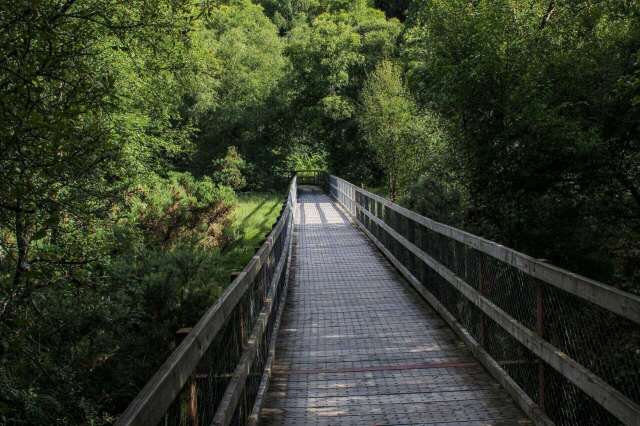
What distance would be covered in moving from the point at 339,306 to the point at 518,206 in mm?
6645

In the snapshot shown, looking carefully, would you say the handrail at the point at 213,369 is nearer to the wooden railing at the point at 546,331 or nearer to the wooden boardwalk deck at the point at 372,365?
the wooden boardwalk deck at the point at 372,365

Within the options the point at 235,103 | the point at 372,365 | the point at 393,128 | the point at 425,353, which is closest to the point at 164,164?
the point at 393,128

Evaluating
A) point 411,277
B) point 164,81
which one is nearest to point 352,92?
point 164,81

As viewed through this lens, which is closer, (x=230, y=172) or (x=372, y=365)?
(x=372, y=365)

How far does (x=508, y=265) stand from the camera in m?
5.36

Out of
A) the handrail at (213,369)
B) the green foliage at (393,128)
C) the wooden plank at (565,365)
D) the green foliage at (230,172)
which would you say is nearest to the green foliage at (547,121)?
the wooden plank at (565,365)

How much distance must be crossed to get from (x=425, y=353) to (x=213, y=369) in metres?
3.60

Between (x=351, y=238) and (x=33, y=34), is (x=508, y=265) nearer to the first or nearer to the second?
(x=33, y=34)

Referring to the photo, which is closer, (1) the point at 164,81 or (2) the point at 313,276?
(2) the point at 313,276

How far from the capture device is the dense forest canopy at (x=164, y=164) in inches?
193

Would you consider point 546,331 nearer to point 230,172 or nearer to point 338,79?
point 230,172

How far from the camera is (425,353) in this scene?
21.6 feet

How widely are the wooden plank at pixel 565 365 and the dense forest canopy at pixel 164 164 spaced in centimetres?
339

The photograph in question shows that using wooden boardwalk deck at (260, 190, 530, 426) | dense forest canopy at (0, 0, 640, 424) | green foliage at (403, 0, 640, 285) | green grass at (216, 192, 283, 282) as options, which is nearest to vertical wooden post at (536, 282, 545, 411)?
wooden boardwalk deck at (260, 190, 530, 426)
